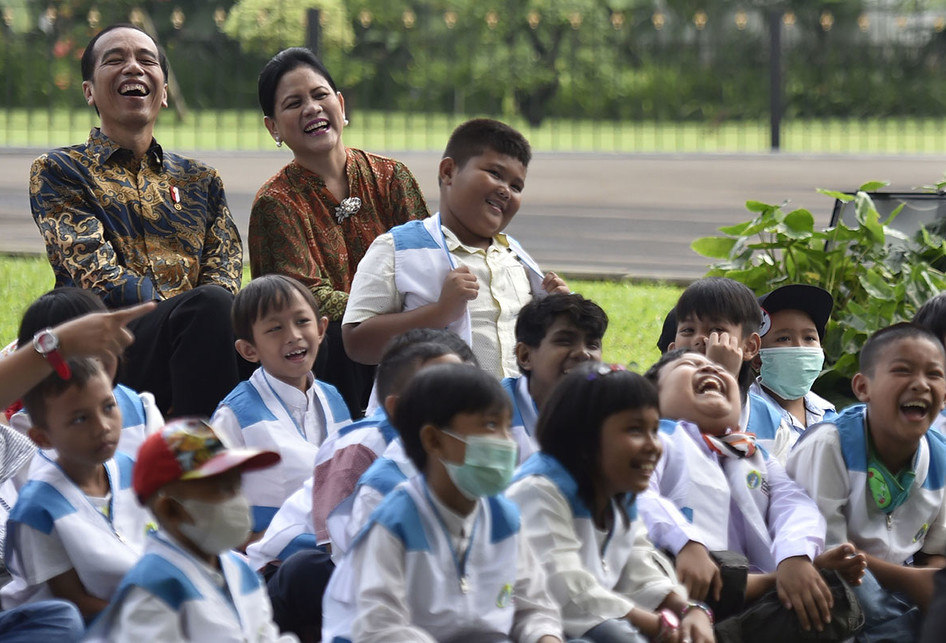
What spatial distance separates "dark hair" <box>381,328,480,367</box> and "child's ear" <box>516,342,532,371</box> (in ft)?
0.81

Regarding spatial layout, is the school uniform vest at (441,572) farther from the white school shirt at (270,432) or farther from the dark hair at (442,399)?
the white school shirt at (270,432)

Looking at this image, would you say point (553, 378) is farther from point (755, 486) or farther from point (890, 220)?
point (890, 220)

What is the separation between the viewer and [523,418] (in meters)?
3.70

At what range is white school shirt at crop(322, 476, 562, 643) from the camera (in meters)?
2.73

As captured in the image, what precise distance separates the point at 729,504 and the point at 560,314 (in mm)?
673

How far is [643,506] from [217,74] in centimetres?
1376

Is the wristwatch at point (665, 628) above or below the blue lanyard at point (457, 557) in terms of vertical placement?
below

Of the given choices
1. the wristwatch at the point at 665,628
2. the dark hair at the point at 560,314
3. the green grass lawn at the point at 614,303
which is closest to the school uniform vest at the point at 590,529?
the wristwatch at the point at 665,628

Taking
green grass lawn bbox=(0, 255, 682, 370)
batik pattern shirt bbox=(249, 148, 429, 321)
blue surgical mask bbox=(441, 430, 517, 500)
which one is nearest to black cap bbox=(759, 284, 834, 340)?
batik pattern shirt bbox=(249, 148, 429, 321)

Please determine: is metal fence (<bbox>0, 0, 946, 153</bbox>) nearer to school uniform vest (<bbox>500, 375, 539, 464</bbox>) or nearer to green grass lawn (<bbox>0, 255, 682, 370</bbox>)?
green grass lawn (<bbox>0, 255, 682, 370</bbox>)

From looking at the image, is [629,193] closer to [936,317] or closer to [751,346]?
[936,317]

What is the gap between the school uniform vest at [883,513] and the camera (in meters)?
3.60

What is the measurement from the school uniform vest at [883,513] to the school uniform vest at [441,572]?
1.16 m

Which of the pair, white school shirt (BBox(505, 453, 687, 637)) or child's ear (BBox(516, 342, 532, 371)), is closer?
white school shirt (BBox(505, 453, 687, 637))
